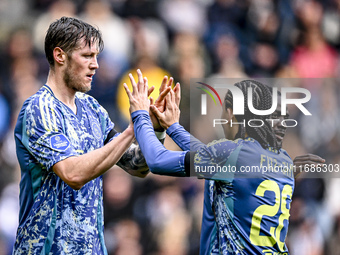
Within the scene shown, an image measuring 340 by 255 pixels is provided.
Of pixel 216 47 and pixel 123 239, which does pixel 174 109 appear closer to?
pixel 123 239

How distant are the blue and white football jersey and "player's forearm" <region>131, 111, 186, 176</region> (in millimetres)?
354

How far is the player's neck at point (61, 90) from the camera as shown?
3.42 meters

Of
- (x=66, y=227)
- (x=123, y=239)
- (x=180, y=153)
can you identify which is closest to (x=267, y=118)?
(x=180, y=153)

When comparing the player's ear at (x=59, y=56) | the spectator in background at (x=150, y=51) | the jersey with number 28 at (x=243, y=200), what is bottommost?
the jersey with number 28 at (x=243, y=200)

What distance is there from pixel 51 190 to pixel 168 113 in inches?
36.9

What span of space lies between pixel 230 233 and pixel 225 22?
417 cm

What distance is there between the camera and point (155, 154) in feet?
10.5

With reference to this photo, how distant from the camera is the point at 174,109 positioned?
3668 millimetres

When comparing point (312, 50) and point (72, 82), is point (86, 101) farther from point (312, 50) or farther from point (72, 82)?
point (312, 50)

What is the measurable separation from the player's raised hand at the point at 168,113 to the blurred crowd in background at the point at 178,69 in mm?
2454

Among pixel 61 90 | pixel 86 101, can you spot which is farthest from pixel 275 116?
pixel 61 90

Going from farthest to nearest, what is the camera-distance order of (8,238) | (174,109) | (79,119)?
(8,238)
(174,109)
(79,119)

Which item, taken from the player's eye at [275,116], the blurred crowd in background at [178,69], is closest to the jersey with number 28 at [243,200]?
the player's eye at [275,116]

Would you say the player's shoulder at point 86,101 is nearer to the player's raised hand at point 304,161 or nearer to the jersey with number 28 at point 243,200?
the jersey with number 28 at point 243,200
